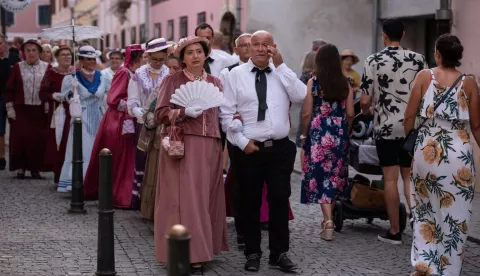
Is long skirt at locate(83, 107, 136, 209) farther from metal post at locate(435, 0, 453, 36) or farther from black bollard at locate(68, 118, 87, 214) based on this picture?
metal post at locate(435, 0, 453, 36)

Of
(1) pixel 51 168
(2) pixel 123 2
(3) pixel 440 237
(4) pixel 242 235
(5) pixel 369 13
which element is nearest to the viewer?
(3) pixel 440 237

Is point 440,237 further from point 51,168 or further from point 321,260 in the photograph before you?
point 51,168

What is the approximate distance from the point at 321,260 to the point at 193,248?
46.9 inches

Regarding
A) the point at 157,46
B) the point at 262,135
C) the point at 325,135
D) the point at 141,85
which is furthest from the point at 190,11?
the point at 262,135

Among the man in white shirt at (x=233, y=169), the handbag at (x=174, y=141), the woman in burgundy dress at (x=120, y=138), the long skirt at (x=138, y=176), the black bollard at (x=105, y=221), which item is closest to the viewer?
the black bollard at (x=105, y=221)

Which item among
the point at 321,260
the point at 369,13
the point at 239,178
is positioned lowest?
the point at 321,260

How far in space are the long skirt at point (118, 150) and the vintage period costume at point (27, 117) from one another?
A: 9.81ft

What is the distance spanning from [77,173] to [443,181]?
195 inches

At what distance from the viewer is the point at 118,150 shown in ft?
39.9

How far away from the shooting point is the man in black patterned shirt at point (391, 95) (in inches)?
373

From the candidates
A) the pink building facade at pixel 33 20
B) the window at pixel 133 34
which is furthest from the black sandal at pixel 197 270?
the pink building facade at pixel 33 20

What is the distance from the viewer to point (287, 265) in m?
8.21

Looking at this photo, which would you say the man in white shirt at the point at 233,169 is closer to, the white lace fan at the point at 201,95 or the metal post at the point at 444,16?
the white lace fan at the point at 201,95

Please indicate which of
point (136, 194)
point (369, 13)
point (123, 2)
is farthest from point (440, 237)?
point (123, 2)
